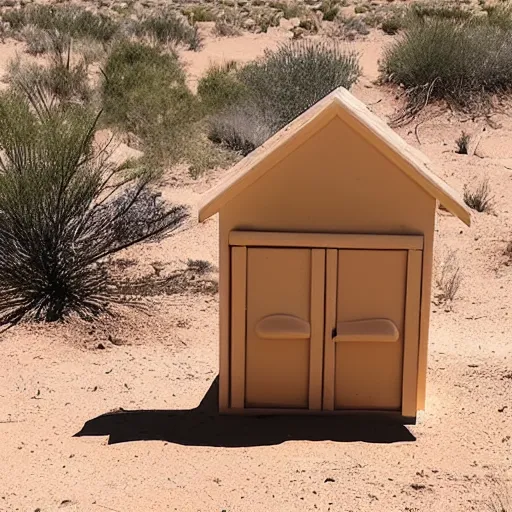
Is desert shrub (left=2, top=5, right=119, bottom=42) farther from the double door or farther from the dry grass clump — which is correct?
the double door

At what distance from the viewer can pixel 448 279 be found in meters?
8.47

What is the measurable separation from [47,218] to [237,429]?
2.86m

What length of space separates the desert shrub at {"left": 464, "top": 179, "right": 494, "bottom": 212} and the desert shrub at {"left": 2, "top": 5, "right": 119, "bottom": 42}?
1385 centimetres

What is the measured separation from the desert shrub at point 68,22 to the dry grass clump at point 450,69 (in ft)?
28.7

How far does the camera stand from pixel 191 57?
72.4 ft

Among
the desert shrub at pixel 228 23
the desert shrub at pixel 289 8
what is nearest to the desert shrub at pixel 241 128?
the desert shrub at pixel 228 23

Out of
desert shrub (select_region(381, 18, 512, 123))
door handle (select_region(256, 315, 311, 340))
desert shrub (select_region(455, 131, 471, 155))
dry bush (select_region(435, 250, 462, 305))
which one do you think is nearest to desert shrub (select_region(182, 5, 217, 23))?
desert shrub (select_region(381, 18, 512, 123))

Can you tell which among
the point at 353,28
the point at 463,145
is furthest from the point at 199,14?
the point at 463,145

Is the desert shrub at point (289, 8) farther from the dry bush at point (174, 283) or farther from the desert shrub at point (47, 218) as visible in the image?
the desert shrub at point (47, 218)

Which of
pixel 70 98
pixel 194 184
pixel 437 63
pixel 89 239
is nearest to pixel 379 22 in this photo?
pixel 437 63

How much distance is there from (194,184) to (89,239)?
3.66 metres

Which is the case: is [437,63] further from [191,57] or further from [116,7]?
[116,7]

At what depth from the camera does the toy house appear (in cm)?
525

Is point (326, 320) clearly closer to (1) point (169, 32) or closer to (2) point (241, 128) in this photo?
(2) point (241, 128)
